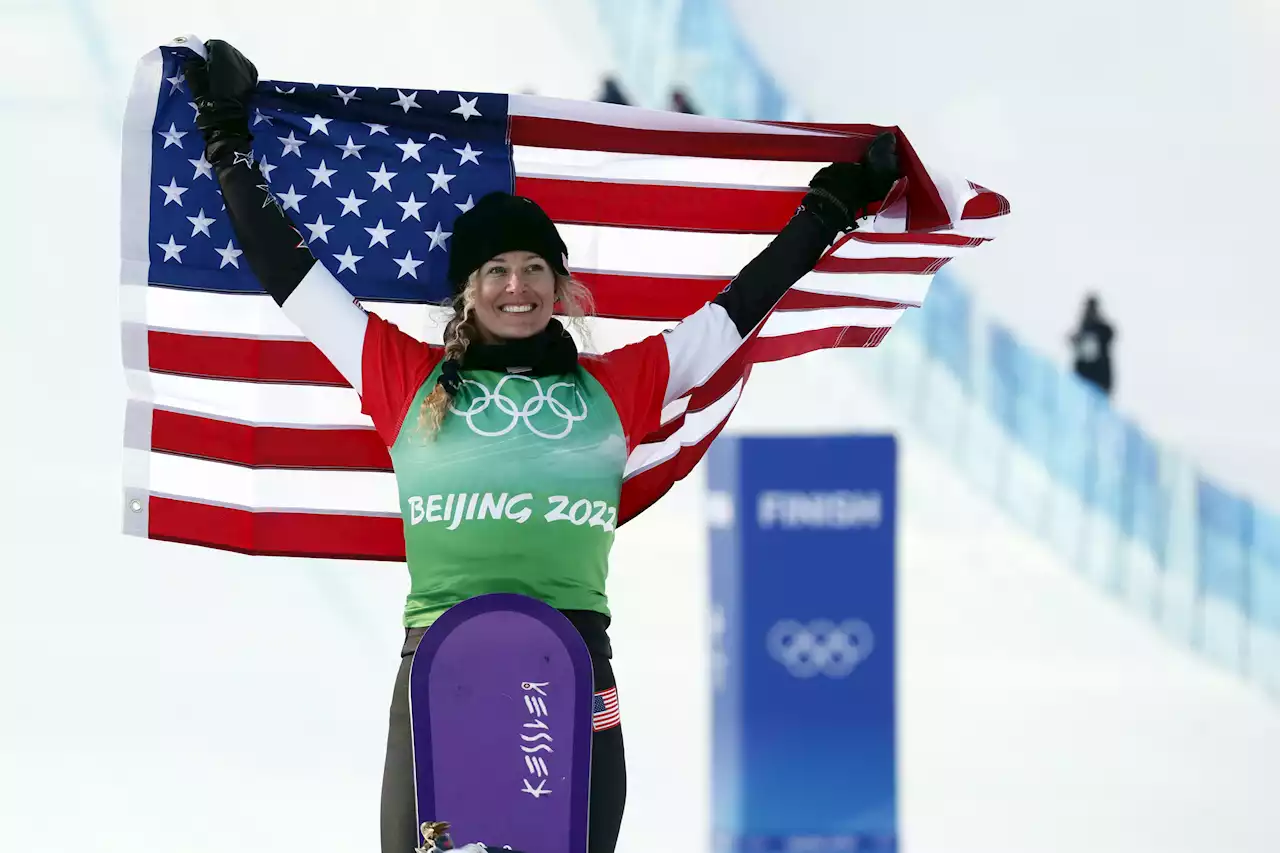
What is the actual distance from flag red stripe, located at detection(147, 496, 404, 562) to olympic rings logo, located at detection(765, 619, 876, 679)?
1.31 metres

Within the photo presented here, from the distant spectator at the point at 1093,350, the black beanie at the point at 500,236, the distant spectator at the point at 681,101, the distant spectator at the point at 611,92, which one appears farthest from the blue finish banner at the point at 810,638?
the distant spectator at the point at 1093,350

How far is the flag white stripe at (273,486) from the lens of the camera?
119 inches

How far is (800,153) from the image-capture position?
3211 millimetres

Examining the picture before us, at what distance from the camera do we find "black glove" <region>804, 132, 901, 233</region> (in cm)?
293

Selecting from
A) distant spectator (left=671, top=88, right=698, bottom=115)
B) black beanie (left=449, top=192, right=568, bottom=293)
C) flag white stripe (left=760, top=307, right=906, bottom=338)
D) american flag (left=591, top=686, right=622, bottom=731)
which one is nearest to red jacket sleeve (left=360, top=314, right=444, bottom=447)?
black beanie (left=449, top=192, right=568, bottom=293)

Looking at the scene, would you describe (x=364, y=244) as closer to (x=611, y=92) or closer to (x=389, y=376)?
(x=389, y=376)

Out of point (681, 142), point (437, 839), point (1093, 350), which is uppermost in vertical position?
point (1093, 350)

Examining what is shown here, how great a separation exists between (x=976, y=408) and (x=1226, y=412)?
1992 mm

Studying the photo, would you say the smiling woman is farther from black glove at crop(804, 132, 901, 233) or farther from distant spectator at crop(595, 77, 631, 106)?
distant spectator at crop(595, 77, 631, 106)

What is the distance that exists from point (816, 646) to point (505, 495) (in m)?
1.85

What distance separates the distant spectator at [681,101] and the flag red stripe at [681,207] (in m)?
4.81

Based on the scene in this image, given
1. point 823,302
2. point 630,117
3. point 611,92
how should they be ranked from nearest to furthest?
point 630,117 → point 823,302 → point 611,92

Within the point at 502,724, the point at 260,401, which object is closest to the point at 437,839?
the point at 502,724

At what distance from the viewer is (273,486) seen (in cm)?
307
